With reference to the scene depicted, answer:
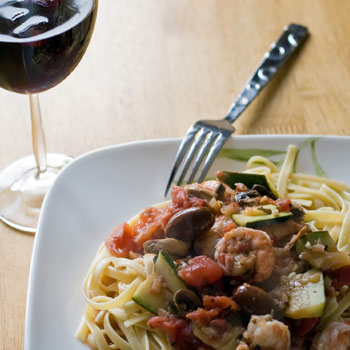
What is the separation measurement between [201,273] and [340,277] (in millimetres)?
729

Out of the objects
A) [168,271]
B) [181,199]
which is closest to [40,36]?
[181,199]

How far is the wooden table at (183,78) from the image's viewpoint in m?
4.83

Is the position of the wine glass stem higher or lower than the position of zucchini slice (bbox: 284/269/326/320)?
higher

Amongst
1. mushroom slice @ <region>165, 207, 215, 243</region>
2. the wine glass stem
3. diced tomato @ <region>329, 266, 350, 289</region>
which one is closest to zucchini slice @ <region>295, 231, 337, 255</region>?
diced tomato @ <region>329, 266, 350, 289</region>

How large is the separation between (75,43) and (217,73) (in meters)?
1.98

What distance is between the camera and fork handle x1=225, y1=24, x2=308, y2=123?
473 cm

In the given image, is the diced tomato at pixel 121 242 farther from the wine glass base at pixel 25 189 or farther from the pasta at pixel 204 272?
the wine glass base at pixel 25 189

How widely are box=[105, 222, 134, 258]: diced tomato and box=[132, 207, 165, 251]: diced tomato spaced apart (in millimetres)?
43

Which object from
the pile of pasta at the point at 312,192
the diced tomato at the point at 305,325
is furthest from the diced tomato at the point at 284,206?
the diced tomato at the point at 305,325

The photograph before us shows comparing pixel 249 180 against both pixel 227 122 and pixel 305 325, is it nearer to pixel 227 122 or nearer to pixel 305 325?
pixel 227 122

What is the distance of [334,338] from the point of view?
2.91 meters

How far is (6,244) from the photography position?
3.98 meters

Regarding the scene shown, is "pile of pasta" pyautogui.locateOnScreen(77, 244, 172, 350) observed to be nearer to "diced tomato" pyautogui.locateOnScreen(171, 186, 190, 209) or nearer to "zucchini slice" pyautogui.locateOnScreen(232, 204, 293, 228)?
"diced tomato" pyautogui.locateOnScreen(171, 186, 190, 209)

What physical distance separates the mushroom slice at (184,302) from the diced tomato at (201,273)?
61mm
